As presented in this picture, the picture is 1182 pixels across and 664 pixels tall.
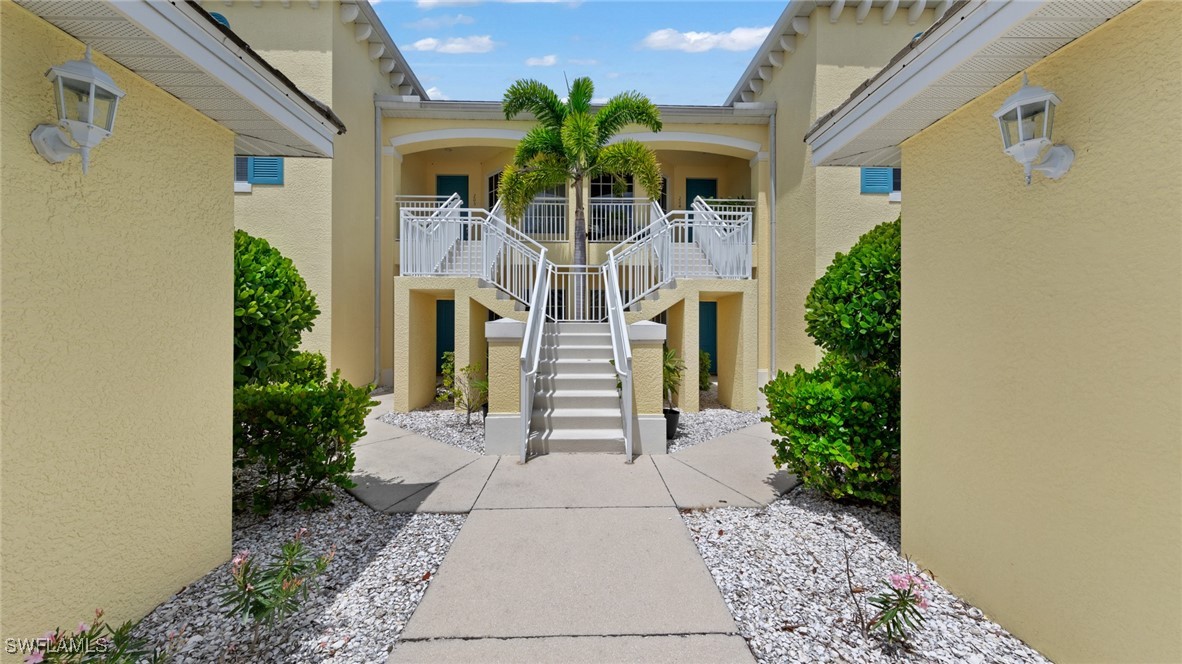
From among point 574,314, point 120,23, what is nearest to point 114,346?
point 120,23

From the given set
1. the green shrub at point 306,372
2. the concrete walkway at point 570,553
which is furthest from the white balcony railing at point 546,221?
the concrete walkway at point 570,553

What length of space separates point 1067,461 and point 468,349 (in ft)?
23.5

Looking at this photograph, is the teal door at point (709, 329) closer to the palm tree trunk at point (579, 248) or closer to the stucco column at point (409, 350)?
the palm tree trunk at point (579, 248)

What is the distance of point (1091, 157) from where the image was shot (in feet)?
6.79

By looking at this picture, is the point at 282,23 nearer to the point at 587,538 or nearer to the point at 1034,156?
the point at 587,538

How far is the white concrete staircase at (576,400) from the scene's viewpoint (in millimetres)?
5738

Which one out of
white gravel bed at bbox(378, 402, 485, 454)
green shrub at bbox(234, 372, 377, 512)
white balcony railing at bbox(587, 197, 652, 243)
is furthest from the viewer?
white balcony railing at bbox(587, 197, 652, 243)

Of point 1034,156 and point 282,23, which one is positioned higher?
point 282,23

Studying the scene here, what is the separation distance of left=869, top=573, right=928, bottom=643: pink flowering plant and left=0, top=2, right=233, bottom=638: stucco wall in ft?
12.5

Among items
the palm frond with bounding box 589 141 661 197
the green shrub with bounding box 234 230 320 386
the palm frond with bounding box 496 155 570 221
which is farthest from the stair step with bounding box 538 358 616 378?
the palm frond with bounding box 589 141 661 197

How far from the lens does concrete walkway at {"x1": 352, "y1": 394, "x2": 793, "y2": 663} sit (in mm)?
2467

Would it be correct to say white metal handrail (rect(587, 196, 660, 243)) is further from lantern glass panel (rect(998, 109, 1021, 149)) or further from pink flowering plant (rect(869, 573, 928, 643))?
pink flowering plant (rect(869, 573, 928, 643))

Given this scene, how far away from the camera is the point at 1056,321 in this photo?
221 cm

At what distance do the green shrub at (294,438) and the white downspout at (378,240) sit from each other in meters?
6.33
